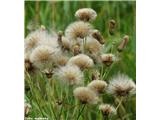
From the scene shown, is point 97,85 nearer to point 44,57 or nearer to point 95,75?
point 95,75

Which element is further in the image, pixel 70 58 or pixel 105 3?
pixel 105 3

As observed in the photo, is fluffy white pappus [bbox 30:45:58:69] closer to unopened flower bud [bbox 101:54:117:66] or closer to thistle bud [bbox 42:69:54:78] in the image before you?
thistle bud [bbox 42:69:54:78]

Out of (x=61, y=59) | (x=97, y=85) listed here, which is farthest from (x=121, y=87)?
(x=61, y=59)

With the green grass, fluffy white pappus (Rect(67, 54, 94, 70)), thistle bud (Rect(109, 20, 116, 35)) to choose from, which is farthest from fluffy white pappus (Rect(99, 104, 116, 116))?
thistle bud (Rect(109, 20, 116, 35))

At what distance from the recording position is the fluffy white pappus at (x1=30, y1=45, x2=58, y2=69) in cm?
132

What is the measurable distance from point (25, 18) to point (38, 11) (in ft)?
0.15

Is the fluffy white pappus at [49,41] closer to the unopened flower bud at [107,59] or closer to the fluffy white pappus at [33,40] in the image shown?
the fluffy white pappus at [33,40]

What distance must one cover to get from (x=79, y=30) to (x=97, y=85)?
0.52 ft

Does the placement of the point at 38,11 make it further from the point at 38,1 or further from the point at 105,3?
the point at 105,3

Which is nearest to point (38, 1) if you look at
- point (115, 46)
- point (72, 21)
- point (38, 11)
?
point (38, 11)

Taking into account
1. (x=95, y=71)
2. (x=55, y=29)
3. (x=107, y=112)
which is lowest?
(x=107, y=112)

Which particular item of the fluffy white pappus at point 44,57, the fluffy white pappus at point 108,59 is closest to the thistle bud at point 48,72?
the fluffy white pappus at point 44,57

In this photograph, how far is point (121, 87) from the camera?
4.39 ft
